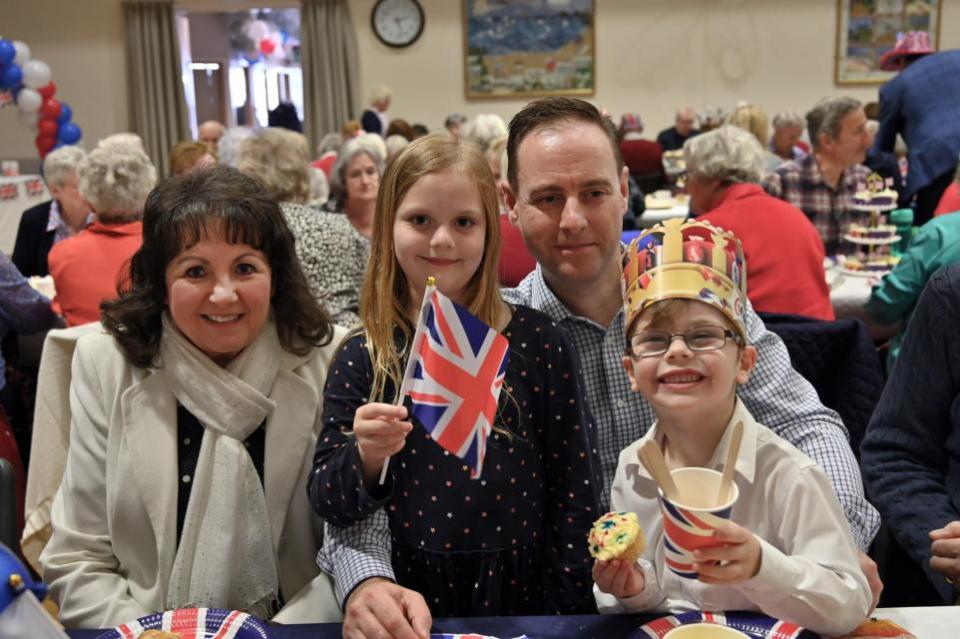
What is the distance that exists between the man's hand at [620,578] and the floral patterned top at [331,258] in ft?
7.58

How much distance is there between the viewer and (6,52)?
789cm

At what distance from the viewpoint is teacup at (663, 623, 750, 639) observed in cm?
123

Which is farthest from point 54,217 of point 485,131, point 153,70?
point 153,70

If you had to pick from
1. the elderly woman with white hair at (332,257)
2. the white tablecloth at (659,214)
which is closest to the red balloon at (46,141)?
the white tablecloth at (659,214)

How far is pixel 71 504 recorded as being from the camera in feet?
5.82

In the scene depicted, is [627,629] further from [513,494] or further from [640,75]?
[640,75]

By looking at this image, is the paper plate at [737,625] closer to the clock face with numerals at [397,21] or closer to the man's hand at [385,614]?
the man's hand at [385,614]

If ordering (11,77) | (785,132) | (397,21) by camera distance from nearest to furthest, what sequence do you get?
1. (11,77)
2. (785,132)
3. (397,21)

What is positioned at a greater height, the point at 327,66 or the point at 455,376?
the point at 327,66

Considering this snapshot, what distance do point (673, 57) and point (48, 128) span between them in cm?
760

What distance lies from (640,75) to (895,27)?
3182 mm

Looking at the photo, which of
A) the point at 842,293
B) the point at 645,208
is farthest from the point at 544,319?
the point at 645,208

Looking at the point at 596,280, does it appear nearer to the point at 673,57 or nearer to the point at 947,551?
the point at 947,551

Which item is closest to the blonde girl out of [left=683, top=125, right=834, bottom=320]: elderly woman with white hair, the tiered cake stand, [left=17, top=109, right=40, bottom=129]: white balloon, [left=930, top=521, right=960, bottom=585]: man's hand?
[left=930, top=521, right=960, bottom=585]: man's hand
